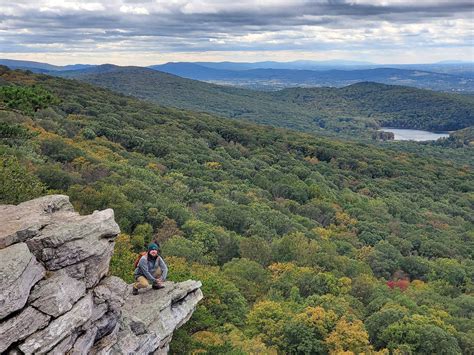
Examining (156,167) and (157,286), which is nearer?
(157,286)

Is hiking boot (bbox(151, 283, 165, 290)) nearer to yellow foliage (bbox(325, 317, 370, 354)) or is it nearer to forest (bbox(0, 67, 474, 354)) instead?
forest (bbox(0, 67, 474, 354))

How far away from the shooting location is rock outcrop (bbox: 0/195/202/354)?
1234 cm

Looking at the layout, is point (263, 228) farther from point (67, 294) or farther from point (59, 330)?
point (59, 330)

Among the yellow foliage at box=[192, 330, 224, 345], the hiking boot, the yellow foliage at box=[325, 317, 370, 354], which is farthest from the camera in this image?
the yellow foliage at box=[325, 317, 370, 354]

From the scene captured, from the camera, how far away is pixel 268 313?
105 ft

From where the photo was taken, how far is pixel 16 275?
1239cm

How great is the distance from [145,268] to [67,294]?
4734mm

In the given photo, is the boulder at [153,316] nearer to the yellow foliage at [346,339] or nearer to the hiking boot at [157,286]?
the hiking boot at [157,286]

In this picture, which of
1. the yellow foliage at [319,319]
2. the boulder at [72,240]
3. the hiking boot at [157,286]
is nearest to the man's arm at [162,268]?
the hiking boot at [157,286]

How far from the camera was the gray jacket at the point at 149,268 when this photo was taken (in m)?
18.0

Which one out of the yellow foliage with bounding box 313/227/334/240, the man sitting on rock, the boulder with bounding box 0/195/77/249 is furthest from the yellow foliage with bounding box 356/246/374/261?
the boulder with bounding box 0/195/77/249

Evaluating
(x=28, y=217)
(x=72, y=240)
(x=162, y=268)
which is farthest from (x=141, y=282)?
(x=28, y=217)

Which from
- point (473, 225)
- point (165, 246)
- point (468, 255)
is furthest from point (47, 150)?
point (473, 225)

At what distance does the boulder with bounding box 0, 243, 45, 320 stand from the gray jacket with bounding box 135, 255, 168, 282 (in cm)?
490
